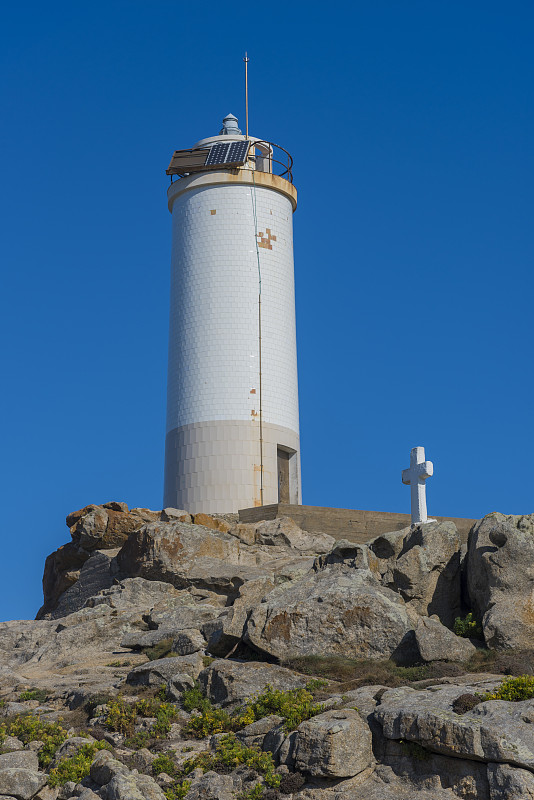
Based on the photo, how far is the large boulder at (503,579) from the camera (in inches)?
688

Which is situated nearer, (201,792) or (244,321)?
(201,792)

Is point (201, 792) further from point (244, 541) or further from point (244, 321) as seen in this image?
point (244, 321)

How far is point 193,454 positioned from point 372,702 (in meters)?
20.2

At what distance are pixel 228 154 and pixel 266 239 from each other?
3.41 meters

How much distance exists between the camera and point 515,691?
45.6 feet

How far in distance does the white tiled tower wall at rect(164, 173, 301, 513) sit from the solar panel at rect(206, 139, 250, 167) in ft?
2.71

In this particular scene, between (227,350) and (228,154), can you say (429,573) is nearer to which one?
(227,350)

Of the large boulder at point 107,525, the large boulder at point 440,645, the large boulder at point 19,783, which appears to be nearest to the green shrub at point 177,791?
the large boulder at point 19,783

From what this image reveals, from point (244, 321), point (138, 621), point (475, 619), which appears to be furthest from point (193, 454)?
point (475, 619)

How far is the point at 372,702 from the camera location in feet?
48.2

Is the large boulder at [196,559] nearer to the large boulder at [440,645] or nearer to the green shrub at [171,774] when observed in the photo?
the large boulder at [440,645]

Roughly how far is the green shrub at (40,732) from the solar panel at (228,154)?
24.3 meters

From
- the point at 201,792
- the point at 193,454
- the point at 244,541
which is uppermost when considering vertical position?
the point at 193,454

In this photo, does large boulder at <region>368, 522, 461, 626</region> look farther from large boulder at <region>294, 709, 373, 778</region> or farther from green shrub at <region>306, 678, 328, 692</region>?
large boulder at <region>294, 709, 373, 778</region>
